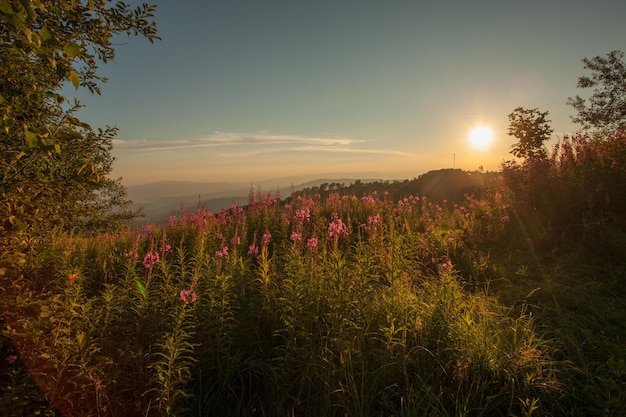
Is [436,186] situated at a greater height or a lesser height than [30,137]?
lesser

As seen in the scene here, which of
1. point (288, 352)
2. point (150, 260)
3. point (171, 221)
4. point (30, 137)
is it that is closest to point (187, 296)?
point (288, 352)

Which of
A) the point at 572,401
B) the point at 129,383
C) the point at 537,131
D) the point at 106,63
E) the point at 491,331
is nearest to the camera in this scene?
the point at 572,401

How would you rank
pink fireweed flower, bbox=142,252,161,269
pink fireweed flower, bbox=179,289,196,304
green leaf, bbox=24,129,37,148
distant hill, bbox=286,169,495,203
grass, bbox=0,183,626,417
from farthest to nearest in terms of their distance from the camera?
distant hill, bbox=286,169,495,203 → pink fireweed flower, bbox=142,252,161,269 → pink fireweed flower, bbox=179,289,196,304 → grass, bbox=0,183,626,417 → green leaf, bbox=24,129,37,148

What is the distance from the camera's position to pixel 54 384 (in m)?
2.66

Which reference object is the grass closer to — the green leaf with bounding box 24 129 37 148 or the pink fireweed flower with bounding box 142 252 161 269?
the pink fireweed flower with bounding box 142 252 161 269

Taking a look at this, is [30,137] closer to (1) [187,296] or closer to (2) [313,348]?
(1) [187,296]

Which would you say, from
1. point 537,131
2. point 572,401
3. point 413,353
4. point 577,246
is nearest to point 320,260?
point 413,353

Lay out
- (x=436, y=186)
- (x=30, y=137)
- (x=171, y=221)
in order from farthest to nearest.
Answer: (x=436, y=186), (x=171, y=221), (x=30, y=137)

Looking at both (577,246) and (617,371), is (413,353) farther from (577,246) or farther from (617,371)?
(577,246)

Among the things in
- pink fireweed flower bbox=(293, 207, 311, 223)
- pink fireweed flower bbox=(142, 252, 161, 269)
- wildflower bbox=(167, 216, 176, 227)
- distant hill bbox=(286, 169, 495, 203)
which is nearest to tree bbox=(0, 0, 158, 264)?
pink fireweed flower bbox=(142, 252, 161, 269)

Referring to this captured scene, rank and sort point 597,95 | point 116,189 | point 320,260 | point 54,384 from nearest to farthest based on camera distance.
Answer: point 54,384 < point 320,260 < point 597,95 < point 116,189

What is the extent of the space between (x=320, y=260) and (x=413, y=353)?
6.04 ft

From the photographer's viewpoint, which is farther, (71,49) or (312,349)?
(312,349)

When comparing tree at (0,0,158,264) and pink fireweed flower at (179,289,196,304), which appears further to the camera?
pink fireweed flower at (179,289,196,304)
